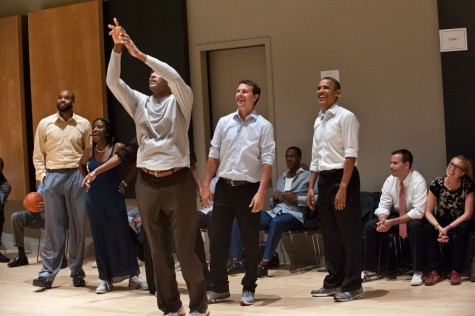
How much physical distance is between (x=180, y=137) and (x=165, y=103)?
23 centimetres

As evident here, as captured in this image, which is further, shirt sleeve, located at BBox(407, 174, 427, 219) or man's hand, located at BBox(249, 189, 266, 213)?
shirt sleeve, located at BBox(407, 174, 427, 219)

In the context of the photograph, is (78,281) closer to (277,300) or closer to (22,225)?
(22,225)

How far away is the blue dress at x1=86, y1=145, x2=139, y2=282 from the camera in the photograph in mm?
6312

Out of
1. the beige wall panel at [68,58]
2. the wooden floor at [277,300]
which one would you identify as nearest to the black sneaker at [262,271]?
the wooden floor at [277,300]

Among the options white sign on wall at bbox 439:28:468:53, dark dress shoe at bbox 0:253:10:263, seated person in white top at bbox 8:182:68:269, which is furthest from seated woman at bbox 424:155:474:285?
dark dress shoe at bbox 0:253:10:263

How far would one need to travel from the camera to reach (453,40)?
22.3 ft

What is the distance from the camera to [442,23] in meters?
6.84

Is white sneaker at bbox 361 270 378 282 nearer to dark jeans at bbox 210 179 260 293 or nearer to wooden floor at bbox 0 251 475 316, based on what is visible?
wooden floor at bbox 0 251 475 316

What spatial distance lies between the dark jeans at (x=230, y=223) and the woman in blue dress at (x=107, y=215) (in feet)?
3.41

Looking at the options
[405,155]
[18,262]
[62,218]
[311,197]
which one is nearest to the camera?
[311,197]

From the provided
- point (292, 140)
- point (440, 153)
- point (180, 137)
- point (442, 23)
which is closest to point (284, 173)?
point (292, 140)

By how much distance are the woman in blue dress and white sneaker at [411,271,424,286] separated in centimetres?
216

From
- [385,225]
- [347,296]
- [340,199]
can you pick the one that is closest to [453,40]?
[385,225]

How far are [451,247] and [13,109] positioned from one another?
5164 millimetres
